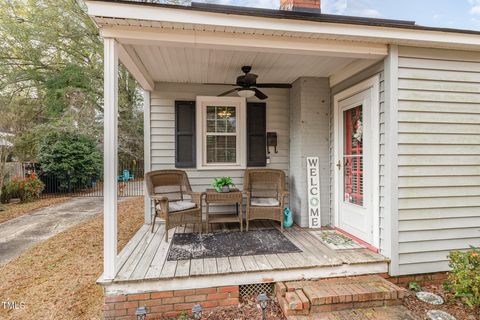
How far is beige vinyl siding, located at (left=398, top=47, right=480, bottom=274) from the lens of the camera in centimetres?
255

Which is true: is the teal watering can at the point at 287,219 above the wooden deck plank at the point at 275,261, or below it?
above

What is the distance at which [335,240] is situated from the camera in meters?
3.10

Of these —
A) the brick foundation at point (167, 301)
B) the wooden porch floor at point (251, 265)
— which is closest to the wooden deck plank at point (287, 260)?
the wooden porch floor at point (251, 265)

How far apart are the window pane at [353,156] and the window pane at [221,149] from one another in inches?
72.3

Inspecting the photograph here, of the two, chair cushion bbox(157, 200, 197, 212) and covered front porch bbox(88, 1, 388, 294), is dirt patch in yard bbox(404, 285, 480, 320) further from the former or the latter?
chair cushion bbox(157, 200, 197, 212)

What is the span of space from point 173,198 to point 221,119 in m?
1.62

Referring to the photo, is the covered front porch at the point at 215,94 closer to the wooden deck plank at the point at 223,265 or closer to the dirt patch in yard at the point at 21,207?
the wooden deck plank at the point at 223,265

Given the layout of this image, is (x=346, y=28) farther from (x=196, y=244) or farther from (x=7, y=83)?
(x=7, y=83)

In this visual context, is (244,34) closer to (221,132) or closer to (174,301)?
(221,132)

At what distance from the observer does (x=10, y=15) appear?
28.3ft

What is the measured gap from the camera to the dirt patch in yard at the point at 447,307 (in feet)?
6.79

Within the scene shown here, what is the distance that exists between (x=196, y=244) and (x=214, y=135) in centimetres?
190

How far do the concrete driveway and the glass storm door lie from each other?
16.3ft

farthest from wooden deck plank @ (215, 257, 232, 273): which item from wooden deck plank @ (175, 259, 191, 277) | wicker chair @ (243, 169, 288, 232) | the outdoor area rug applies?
the outdoor area rug
